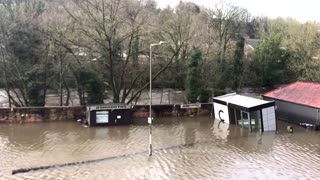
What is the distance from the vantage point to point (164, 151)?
86.7 feet

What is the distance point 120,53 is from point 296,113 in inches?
630

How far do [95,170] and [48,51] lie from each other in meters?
15.8

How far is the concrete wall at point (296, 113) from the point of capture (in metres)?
33.1

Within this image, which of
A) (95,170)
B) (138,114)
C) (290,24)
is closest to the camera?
(95,170)

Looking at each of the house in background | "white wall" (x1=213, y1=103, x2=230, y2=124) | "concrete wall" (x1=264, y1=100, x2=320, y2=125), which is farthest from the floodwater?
the house in background

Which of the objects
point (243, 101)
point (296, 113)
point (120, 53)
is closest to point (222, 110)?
point (243, 101)

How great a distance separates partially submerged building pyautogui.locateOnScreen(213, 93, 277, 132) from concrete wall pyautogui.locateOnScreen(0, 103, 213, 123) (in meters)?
3.96

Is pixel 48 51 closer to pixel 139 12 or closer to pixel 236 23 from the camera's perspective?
pixel 139 12

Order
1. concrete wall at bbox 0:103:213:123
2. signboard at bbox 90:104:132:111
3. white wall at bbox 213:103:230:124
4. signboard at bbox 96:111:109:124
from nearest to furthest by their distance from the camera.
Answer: signboard at bbox 90:104:132:111 → signboard at bbox 96:111:109:124 → concrete wall at bbox 0:103:213:123 → white wall at bbox 213:103:230:124

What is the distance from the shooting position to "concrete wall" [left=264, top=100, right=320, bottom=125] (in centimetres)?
3308

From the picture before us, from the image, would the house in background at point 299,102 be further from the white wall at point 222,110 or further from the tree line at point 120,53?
the tree line at point 120,53

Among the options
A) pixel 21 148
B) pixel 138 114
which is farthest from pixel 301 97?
pixel 21 148

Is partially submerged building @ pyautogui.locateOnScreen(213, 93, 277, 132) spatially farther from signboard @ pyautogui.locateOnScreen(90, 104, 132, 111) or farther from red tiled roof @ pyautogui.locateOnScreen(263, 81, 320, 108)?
signboard @ pyautogui.locateOnScreen(90, 104, 132, 111)

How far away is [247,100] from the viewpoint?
34188 millimetres
